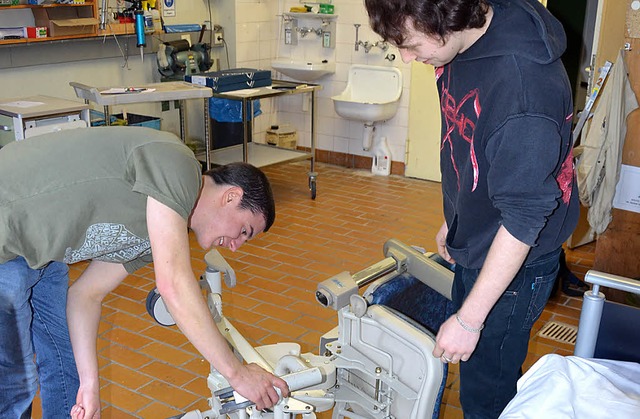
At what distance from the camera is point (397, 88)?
580cm

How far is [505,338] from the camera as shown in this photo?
1633 mm

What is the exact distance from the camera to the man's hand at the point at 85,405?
1866 mm

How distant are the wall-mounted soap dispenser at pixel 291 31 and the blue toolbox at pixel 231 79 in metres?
1.22

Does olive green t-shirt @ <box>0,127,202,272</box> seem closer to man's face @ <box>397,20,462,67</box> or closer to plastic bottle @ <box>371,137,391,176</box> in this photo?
man's face @ <box>397,20,462,67</box>

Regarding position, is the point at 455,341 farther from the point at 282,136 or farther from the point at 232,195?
the point at 282,136

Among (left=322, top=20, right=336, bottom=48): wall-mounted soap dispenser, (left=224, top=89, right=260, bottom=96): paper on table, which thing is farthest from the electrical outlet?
(left=224, top=89, right=260, bottom=96): paper on table

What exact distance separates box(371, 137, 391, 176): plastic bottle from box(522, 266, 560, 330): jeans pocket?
4.38 metres

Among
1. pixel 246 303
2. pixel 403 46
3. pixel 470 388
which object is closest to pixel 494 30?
pixel 403 46

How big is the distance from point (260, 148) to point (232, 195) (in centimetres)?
401

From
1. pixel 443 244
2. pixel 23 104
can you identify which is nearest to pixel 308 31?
pixel 23 104

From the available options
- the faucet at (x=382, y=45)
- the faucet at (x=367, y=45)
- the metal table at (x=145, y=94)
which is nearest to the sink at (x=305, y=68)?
the faucet at (x=367, y=45)

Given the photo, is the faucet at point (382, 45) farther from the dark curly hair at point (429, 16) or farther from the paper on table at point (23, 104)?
the dark curly hair at point (429, 16)

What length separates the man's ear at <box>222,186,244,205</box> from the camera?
165 cm

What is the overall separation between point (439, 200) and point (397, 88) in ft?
3.43
